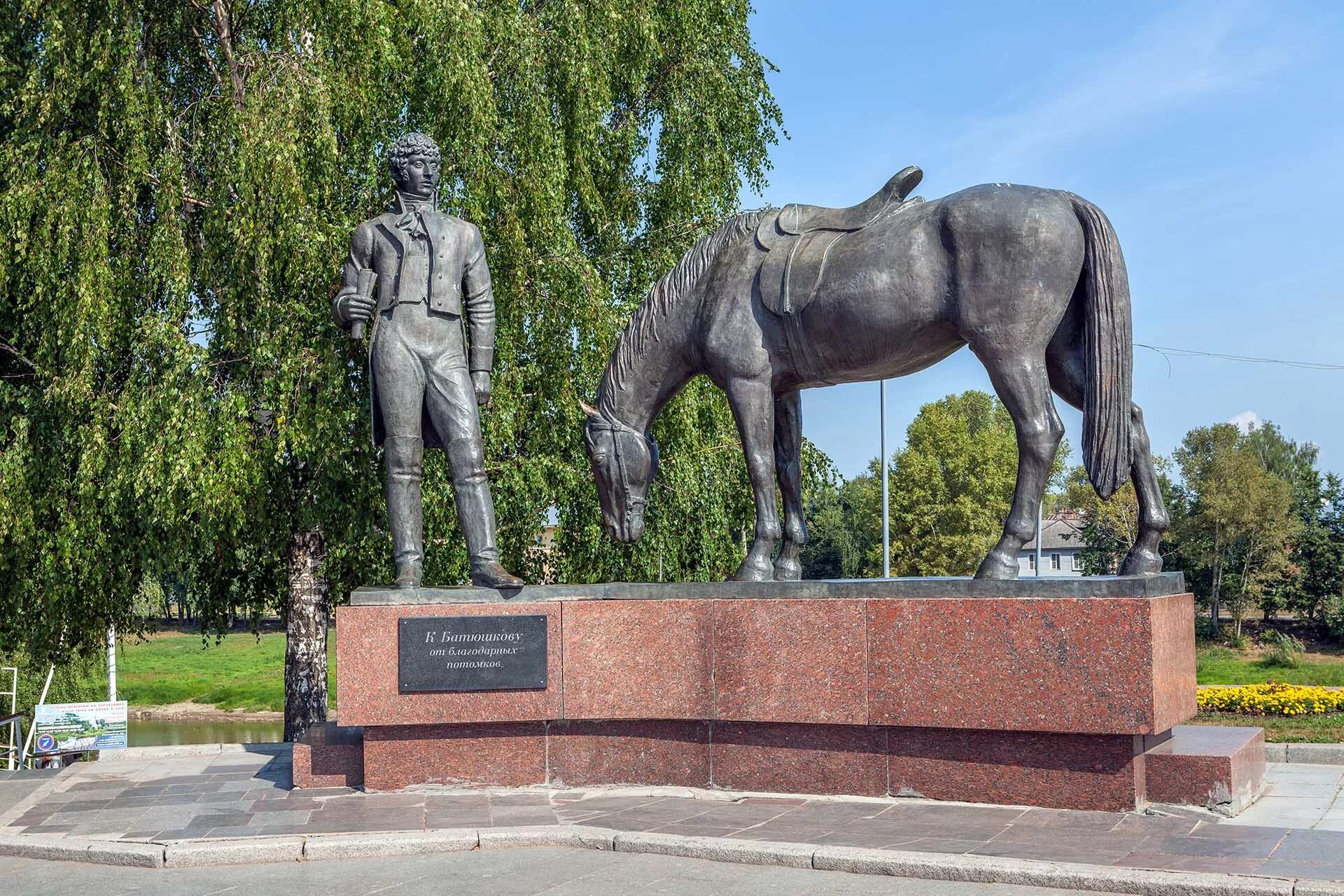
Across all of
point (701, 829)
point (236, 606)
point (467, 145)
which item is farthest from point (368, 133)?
point (701, 829)

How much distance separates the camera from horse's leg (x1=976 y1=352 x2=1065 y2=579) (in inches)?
289

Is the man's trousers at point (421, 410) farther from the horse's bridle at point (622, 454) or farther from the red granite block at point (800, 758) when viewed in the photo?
the red granite block at point (800, 758)

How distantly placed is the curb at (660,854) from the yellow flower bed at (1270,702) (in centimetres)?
861

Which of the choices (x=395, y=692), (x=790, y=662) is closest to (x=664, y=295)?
(x=790, y=662)

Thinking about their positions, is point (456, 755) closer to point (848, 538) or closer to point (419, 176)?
point (419, 176)

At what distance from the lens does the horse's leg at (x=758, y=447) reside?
824 centimetres

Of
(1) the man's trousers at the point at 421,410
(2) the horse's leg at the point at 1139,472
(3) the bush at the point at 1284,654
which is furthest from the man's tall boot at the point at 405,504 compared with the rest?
(3) the bush at the point at 1284,654

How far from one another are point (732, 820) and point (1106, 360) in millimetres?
3437

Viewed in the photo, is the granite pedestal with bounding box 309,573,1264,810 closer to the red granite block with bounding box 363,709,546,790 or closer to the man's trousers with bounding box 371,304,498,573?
the red granite block with bounding box 363,709,546,790

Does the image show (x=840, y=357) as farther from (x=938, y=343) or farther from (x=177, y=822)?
(x=177, y=822)

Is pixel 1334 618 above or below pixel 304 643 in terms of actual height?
below

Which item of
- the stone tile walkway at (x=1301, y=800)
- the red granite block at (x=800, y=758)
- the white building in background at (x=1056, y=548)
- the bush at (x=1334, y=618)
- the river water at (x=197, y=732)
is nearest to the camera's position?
the stone tile walkway at (x=1301, y=800)

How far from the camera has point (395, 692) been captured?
808cm

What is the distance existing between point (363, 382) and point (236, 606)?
3.98m
